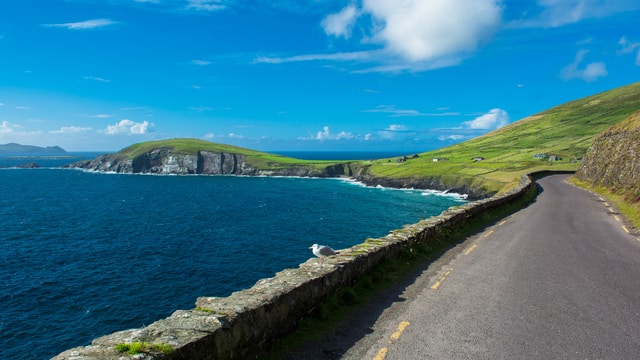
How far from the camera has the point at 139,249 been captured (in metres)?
52.2

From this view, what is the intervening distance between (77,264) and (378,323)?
45997 mm

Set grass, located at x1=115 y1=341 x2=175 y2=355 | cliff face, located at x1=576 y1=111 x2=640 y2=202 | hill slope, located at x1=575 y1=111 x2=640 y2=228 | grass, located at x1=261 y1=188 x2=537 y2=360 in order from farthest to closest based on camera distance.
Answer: cliff face, located at x1=576 y1=111 x2=640 y2=202 < hill slope, located at x1=575 y1=111 x2=640 y2=228 < grass, located at x1=261 y1=188 x2=537 y2=360 < grass, located at x1=115 y1=341 x2=175 y2=355

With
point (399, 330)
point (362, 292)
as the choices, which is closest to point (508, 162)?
point (362, 292)

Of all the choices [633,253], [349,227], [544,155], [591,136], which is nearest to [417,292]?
[633,253]

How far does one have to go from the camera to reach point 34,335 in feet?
91.9

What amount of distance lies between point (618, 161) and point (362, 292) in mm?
51564

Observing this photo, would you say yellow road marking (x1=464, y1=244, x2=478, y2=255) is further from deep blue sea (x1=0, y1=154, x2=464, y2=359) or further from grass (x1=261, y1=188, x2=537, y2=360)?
deep blue sea (x1=0, y1=154, x2=464, y2=359)

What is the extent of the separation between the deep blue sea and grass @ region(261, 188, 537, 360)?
22.3 m

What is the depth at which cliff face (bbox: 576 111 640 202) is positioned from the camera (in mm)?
42281

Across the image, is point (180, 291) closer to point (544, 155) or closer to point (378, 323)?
point (378, 323)

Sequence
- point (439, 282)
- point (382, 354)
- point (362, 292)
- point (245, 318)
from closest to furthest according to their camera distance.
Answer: point (245, 318), point (382, 354), point (362, 292), point (439, 282)

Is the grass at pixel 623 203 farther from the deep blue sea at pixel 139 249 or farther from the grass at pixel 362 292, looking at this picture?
the deep blue sea at pixel 139 249

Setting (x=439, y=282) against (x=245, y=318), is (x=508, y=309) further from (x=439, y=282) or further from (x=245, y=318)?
(x=245, y=318)

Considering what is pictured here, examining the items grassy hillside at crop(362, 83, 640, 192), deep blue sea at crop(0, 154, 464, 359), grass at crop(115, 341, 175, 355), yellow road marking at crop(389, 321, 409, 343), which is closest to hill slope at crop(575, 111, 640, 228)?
yellow road marking at crop(389, 321, 409, 343)
